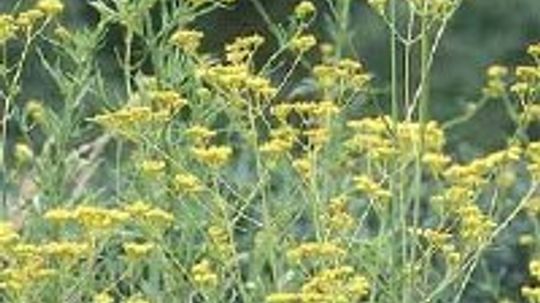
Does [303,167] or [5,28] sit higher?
[5,28]

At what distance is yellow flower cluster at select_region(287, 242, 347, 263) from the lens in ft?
11.3

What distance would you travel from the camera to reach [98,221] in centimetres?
340

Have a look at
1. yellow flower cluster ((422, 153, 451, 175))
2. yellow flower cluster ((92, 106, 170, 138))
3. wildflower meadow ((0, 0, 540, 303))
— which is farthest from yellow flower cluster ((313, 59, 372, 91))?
yellow flower cluster ((92, 106, 170, 138))

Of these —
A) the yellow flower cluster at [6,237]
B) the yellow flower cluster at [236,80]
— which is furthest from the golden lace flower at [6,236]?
the yellow flower cluster at [236,80]

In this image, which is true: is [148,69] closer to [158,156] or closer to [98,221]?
[158,156]

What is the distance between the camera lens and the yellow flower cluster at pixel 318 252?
3.45 metres

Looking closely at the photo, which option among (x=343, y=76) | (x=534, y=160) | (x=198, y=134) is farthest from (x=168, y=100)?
(x=534, y=160)

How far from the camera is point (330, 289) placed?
10.9 ft

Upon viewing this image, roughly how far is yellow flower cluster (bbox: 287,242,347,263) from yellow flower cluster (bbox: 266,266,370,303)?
3cm

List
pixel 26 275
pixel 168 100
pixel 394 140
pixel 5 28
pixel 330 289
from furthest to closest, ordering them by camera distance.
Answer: pixel 5 28
pixel 394 140
pixel 168 100
pixel 26 275
pixel 330 289

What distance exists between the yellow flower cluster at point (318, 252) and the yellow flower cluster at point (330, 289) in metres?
0.03

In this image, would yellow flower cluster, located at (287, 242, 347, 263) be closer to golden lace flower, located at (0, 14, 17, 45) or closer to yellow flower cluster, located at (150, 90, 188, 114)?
yellow flower cluster, located at (150, 90, 188, 114)

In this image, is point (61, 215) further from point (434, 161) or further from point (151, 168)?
point (434, 161)

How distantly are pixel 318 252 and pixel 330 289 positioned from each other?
0.15 meters
